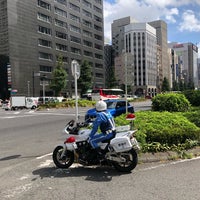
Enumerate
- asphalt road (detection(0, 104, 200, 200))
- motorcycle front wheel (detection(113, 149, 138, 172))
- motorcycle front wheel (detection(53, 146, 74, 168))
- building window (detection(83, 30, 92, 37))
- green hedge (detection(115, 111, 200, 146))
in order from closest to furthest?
asphalt road (detection(0, 104, 200, 200)) < motorcycle front wheel (detection(113, 149, 138, 172)) < motorcycle front wheel (detection(53, 146, 74, 168)) < green hedge (detection(115, 111, 200, 146)) < building window (detection(83, 30, 92, 37))

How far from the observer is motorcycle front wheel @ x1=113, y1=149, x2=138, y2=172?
6176 mm

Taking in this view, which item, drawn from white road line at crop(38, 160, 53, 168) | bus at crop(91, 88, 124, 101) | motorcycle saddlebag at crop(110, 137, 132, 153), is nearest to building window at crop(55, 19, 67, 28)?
bus at crop(91, 88, 124, 101)

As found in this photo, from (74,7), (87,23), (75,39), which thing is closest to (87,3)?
(87,23)

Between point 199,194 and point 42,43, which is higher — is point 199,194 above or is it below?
below

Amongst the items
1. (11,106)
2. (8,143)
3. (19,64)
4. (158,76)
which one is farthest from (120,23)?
(8,143)

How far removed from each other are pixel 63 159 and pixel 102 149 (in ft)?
3.16

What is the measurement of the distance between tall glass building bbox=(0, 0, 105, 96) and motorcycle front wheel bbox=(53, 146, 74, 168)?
63.1 metres

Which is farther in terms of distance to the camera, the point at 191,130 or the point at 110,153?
the point at 191,130

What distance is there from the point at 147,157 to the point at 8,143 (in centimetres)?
582

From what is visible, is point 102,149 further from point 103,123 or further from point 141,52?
point 141,52

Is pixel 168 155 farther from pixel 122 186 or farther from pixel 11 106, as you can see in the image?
pixel 11 106

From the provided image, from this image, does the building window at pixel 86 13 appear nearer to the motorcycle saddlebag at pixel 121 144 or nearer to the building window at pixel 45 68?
the building window at pixel 45 68

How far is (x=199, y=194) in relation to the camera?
475 centimetres

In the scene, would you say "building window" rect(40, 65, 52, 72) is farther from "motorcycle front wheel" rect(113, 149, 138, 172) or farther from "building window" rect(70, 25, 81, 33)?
"motorcycle front wheel" rect(113, 149, 138, 172)
